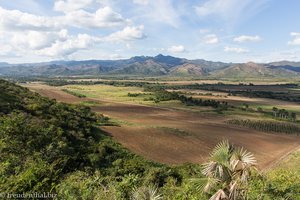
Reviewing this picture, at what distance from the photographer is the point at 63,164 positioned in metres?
25.4

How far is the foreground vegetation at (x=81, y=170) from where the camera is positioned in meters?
13.4

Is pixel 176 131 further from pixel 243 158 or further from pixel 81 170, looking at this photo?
pixel 243 158

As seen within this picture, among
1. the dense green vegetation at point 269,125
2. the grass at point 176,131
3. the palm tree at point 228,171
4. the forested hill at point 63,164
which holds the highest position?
the palm tree at point 228,171

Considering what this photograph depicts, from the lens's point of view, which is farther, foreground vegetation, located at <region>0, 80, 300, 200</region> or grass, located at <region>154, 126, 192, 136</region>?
grass, located at <region>154, 126, 192, 136</region>

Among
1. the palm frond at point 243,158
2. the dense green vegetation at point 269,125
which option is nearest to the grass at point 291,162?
the dense green vegetation at point 269,125

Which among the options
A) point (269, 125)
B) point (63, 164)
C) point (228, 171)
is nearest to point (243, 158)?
point (228, 171)

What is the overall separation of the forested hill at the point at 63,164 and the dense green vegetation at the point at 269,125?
45004mm

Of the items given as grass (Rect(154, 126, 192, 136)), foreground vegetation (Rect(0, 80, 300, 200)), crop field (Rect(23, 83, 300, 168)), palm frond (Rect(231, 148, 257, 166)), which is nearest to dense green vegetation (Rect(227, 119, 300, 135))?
crop field (Rect(23, 83, 300, 168))

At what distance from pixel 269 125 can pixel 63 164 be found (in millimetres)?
67620

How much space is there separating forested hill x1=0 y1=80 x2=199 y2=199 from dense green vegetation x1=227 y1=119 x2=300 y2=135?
45004 mm

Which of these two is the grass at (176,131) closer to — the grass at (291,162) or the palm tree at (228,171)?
the grass at (291,162)

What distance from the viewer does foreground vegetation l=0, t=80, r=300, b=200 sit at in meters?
13.4

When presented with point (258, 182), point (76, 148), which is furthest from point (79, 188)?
point (76, 148)

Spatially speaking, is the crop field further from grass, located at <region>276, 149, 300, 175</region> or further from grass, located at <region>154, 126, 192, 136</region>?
grass, located at <region>276, 149, 300, 175</region>
